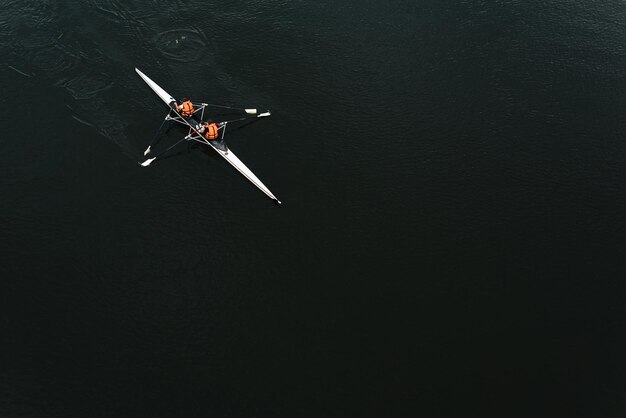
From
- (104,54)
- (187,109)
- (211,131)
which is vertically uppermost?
(104,54)

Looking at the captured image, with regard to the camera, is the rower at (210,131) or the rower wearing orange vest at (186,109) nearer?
the rower at (210,131)

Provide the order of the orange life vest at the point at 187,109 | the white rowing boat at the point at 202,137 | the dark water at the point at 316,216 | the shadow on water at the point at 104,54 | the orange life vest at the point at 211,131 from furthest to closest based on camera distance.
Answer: the shadow on water at the point at 104,54, the orange life vest at the point at 187,109, the orange life vest at the point at 211,131, the white rowing boat at the point at 202,137, the dark water at the point at 316,216

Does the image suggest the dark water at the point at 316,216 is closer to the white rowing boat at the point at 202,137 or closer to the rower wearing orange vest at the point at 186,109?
the white rowing boat at the point at 202,137

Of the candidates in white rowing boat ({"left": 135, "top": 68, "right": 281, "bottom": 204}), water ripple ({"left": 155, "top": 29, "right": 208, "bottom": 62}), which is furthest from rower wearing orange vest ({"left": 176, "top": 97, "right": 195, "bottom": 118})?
water ripple ({"left": 155, "top": 29, "right": 208, "bottom": 62})

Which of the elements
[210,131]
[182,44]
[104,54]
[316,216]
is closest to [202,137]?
[210,131]

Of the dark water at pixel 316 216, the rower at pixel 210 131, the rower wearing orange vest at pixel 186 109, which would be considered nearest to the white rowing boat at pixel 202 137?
the rower at pixel 210 131

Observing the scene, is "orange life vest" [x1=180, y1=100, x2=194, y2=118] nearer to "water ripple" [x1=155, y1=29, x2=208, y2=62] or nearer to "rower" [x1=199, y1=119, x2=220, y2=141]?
"rower" [x1=199, y1=119, x2=220, y2=141]

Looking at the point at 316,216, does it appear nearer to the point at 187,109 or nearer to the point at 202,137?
the point at 202,137
